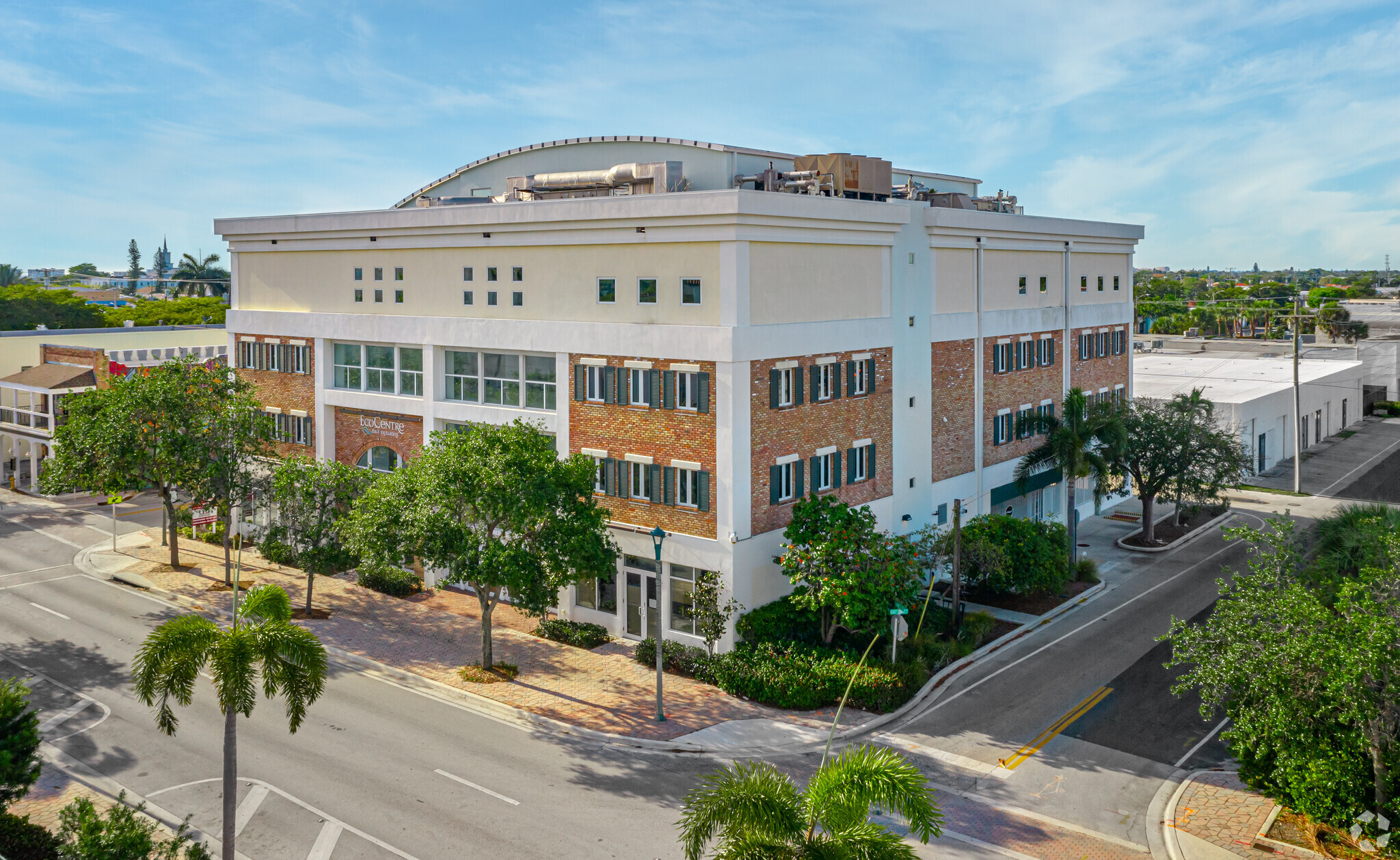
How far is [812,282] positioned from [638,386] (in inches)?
255

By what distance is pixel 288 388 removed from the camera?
4425cm

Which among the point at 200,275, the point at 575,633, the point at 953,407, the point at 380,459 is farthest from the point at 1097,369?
the point at 200,275

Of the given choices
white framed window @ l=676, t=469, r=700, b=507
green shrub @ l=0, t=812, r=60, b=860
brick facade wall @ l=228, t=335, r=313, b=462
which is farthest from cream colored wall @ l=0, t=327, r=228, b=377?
green shrub @ l=0, t=812, r=60, b=860

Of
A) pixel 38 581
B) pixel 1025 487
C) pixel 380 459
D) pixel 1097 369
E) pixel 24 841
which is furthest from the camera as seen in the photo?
pixel 1097 369

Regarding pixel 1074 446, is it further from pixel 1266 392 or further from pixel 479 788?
pixel 1266 392

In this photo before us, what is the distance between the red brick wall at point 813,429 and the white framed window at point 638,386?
349cm

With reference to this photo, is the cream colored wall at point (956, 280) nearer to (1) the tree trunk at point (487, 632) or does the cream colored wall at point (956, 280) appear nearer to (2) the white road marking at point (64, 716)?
(1) the tree trunk at point (487, 632)

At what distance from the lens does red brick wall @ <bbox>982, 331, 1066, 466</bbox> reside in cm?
4331

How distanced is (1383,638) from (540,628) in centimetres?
2369

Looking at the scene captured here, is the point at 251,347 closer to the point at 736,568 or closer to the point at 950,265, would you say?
the point at 736,568

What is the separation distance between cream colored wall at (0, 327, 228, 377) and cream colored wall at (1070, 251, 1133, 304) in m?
49.5

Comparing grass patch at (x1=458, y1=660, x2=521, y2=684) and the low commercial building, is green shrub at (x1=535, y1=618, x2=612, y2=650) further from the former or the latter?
the low commercial building

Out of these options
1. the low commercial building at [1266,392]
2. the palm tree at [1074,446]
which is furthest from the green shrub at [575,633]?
the low commercial building at [1266,392]

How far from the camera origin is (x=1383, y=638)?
1809 cm
